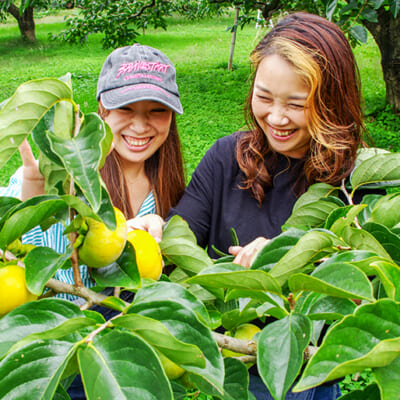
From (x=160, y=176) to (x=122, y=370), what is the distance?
3.86 ft

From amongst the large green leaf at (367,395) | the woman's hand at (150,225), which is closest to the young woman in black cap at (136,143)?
the woman's hand at (150,225)

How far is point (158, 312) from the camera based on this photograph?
52 cm

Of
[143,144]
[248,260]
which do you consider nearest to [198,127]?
[143,144]

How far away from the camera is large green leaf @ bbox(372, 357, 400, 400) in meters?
0.43

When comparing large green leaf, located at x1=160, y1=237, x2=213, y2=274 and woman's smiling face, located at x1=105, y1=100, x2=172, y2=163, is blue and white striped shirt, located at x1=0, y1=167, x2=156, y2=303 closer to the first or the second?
woman's smiling face, located at x1=105, y1=100, x2=172, y2=163

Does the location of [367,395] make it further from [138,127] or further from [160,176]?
[160,176]

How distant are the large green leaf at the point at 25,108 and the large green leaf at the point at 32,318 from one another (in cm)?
18

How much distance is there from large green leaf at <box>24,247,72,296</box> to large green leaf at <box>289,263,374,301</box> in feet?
0.94

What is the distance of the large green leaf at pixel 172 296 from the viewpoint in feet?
1.82

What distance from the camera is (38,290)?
1.76 ft

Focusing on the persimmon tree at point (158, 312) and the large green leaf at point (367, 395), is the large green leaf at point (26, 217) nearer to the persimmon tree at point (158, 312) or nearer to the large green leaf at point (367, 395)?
the persimmon tree at point (158, 312)

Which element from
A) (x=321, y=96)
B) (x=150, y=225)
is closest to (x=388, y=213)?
(x=150, y=225)

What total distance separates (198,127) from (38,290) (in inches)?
219

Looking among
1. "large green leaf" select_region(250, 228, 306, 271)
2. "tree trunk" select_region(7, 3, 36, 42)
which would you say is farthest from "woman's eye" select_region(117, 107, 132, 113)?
"tree trunk" select_region(7, 3, 36, 42)
